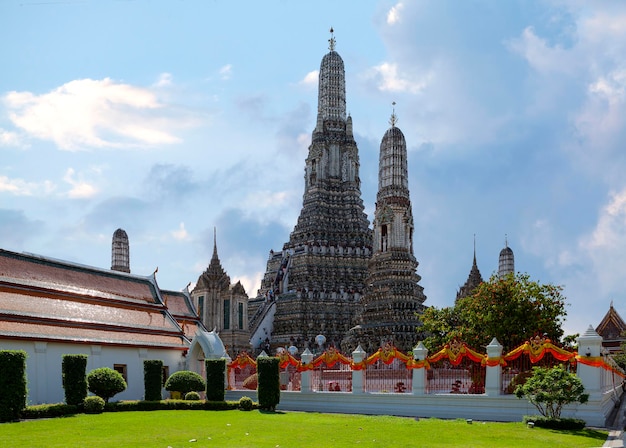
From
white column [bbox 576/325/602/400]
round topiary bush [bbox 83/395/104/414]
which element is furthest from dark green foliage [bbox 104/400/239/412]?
white column [bbox 576/325/602/400]

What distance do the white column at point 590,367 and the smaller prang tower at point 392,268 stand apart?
27.5m

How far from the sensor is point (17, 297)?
28.2 meters

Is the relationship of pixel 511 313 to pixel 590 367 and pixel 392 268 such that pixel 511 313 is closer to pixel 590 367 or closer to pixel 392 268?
pixel 590 367

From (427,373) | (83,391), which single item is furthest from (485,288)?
(83,391)

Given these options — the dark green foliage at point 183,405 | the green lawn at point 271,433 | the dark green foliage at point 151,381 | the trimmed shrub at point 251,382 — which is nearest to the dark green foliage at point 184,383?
the dark green foliage at point 151,381

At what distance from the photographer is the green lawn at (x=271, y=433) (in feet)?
54.8

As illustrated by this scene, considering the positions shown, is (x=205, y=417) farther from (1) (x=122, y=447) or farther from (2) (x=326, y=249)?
(2) (x=326, y=249)

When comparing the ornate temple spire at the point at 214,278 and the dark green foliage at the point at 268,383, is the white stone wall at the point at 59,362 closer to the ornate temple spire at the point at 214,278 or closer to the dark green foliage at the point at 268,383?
the dark green foliage at the point at 268,383

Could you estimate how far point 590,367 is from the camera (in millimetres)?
22297

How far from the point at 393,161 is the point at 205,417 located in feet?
118

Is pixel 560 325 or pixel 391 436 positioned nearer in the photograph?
pixel 391 436

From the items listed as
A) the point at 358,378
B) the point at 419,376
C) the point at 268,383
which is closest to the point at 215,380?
the point at 268,383

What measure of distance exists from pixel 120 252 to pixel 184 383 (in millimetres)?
44765

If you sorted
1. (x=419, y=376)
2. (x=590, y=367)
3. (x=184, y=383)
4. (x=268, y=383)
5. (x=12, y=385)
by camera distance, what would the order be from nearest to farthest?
(x=12, y=385) < (x=590, y=367) < (x=419, y=376) < (x=268, y=383) < (x=184, y=383)
